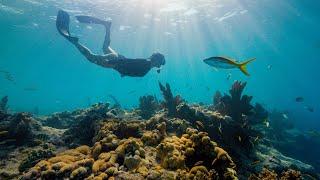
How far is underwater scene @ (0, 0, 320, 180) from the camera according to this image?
5.67m

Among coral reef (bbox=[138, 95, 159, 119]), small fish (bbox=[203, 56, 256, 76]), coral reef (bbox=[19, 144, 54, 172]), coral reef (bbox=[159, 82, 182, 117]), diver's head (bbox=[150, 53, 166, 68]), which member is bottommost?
coral reef (bbox=[19, 144, 54, 172])

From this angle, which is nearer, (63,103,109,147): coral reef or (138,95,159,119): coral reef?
(63,103,109,147): coral reef

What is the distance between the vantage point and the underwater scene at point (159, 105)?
223 inches

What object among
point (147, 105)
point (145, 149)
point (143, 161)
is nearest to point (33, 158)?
point (145, 149)

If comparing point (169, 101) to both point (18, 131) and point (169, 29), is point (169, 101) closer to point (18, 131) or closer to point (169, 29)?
point (18, 131)

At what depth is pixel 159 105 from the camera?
605 inches

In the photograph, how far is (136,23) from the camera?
1556 inches

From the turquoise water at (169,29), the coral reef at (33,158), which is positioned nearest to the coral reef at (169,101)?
the coral reef at (33,158)

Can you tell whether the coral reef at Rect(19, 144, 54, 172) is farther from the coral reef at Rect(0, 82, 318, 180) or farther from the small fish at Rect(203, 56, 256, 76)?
the small fish at Rect(203, 56, 256, 76)

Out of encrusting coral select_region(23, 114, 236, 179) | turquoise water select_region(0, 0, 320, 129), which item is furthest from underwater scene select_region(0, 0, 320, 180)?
turquoise water select_region(0, 0, 320, 129)

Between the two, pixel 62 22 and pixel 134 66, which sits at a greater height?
pixel 62 22

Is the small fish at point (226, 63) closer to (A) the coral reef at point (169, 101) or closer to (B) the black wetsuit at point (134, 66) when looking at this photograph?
(A) the coral reef at point (169, 101)

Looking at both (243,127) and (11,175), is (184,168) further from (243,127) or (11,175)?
(243,127)

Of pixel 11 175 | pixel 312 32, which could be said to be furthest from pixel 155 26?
pixel 11 175
